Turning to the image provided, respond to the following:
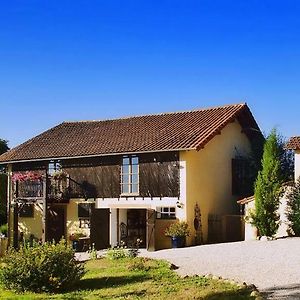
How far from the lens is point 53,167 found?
3067cm

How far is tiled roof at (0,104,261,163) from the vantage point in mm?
26891

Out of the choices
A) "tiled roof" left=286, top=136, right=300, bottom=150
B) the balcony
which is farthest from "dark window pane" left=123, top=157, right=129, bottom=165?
"tiled roof" left=286, top=136, right=300, bottom=150

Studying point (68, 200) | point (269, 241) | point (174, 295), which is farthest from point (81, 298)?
point (68, 200)

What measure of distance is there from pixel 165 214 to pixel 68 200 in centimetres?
618

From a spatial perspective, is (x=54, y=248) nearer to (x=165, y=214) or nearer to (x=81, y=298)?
(x=81, y=298)

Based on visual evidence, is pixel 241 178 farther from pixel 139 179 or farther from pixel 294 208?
pixel 139 179

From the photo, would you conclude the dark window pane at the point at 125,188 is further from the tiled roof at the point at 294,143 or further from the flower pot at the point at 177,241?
the tiled roof at the point at 294,143

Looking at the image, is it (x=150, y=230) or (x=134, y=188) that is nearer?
(x=150, y=230)

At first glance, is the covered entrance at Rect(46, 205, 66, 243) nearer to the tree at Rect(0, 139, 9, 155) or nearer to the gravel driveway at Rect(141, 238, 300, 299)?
the gravel driveway at Rect(141, 238, 300, 299)

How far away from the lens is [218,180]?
2834 centimetres

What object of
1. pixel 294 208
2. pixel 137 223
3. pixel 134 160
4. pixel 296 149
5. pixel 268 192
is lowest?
pixel 137 223

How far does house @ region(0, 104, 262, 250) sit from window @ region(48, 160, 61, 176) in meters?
0.06

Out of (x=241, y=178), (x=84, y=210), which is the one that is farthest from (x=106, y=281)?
(x=241, y=178)

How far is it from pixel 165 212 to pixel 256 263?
400 inches
